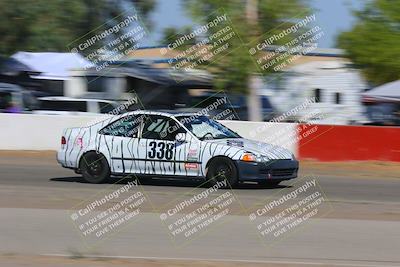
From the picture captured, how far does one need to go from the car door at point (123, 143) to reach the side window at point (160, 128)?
6.0 inches

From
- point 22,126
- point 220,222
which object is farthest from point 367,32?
point 220,222

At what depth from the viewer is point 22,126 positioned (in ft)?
76.8

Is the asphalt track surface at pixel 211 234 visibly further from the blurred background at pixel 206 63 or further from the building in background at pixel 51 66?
the building in background at pixel 51 66

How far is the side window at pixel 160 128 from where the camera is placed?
14.8m

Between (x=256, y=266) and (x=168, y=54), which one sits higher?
(x=168, y=54)

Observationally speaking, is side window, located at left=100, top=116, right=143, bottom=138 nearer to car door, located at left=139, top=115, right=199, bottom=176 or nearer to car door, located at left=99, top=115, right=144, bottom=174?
car door, located at left=99, top=115, right=144, bottom=174

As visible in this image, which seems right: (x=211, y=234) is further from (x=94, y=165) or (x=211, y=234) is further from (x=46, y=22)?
(x=46, y=22)

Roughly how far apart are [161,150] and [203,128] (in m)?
0.86

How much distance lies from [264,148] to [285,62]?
51.6ft

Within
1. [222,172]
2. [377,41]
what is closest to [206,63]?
[377,41]

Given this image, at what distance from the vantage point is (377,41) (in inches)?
1391

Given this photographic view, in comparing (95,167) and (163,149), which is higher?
(163,149)

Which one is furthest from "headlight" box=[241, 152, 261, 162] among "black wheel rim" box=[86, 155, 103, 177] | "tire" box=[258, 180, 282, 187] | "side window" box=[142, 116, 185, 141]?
"black wheel rim" box=[86, 155, 103, 177]

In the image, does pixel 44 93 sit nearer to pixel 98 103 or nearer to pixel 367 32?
pixel 98 103
